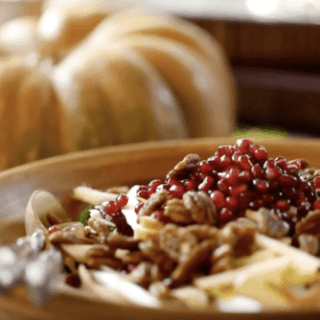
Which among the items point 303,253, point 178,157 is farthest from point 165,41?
point 303,253

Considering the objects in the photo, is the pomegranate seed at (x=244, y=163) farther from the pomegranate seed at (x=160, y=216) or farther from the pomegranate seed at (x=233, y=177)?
the pomegranate seed at (x=160, y=216)

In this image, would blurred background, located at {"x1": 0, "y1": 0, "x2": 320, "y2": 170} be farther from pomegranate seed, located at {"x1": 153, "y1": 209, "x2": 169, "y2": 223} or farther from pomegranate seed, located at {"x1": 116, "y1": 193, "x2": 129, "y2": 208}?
pomegranate seed, located at {"x1": 153, "y1": 209, "x2": 169, "y2": 223}

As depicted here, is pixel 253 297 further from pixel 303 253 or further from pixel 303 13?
pixel 303 13

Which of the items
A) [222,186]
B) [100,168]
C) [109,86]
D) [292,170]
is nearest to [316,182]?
[292,170]

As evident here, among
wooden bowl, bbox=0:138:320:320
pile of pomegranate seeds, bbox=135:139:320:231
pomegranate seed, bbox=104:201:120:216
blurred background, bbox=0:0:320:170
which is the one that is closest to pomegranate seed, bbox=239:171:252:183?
pile of pomegranate seeds, bbox=135:139:320:231

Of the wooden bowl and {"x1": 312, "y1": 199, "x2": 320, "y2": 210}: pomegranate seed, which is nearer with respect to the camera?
{"x1": 312, "y1": 199, "x2": 320, "y2": 210}: pomegranate seed

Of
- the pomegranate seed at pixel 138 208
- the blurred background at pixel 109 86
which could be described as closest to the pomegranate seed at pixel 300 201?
the pomegranate seed at pixel 138 208
